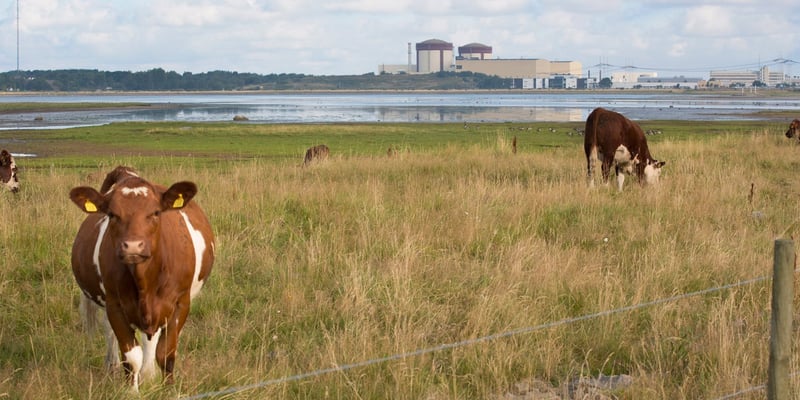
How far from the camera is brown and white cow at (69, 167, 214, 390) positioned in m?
5.10

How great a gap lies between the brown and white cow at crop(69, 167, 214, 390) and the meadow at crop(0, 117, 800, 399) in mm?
306

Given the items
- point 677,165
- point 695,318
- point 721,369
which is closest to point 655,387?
point 721,369

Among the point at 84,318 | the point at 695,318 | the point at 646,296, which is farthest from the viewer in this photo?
the point at 646,296

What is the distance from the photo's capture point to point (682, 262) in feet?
29.8

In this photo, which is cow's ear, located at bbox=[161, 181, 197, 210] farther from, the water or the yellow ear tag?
the water

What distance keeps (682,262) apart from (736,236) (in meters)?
1.79

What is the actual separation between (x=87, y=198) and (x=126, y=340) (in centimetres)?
90

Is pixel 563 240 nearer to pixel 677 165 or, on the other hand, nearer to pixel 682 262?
pixel 682 262

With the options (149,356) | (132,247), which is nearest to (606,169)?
(149,356)

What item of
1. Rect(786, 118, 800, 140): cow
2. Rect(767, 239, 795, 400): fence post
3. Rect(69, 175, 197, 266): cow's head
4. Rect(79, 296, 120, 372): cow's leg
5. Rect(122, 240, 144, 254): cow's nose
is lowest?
Rect(79, 296, 120, 372): cow's leg

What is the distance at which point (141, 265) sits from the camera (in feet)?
16.8

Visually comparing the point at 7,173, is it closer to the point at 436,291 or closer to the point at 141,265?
the point at 436,291

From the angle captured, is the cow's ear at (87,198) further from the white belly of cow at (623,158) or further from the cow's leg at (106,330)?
the white belly of cow at (623,158)

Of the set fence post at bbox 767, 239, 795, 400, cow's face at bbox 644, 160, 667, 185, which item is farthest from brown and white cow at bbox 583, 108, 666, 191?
fence post at bbox 767, 239, 795, 400
